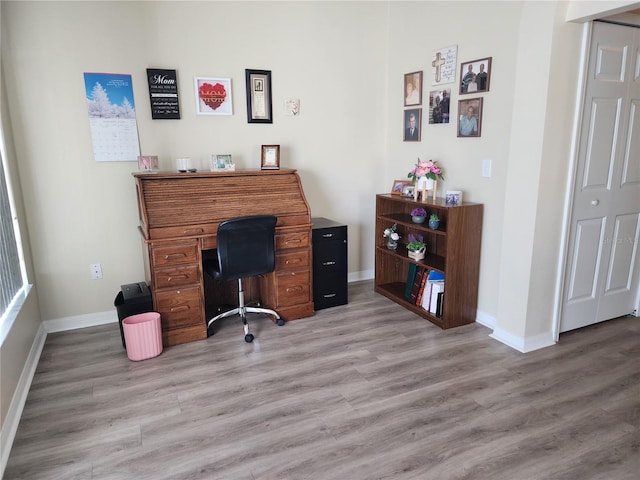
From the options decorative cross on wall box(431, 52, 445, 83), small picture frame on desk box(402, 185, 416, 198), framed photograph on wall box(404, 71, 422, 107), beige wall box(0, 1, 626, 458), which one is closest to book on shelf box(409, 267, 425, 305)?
beige wall box(0, 1, 626, 458)

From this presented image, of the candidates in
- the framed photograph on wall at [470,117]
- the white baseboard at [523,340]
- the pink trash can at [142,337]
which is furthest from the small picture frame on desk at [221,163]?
the white baseboard at [523,340]

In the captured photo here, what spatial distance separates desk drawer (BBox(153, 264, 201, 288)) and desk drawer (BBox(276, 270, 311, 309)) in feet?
2.07

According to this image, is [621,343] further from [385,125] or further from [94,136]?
[94,136]

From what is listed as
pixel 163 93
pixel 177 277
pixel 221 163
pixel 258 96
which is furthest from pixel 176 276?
pixel 258 96

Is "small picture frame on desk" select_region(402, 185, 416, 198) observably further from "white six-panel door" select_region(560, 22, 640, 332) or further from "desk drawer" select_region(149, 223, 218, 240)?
"desk drawer" select_region(149, 223, 218, 240)

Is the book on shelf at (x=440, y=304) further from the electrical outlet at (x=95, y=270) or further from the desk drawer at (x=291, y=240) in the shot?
the electrical outlet at (x=95, y=270)

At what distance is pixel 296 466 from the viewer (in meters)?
1.86

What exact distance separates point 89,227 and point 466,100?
2944 mm

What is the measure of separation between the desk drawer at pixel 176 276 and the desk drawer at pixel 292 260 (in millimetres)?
614

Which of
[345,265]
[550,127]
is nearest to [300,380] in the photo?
[345,265]

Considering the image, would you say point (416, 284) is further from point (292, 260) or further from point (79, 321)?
point (79, 321)

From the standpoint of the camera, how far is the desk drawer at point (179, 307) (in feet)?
9.59

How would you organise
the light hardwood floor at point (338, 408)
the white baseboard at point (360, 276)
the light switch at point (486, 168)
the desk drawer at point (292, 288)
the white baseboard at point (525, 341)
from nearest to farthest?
the light hardwood floor at point (338, 408)
the white baseboard at point (525, 341)
the light switch at point (486, 168)
the desk drawer at point (292, 288)
the white baseboard at point (360, 276)

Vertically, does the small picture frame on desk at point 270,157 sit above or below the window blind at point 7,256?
above
